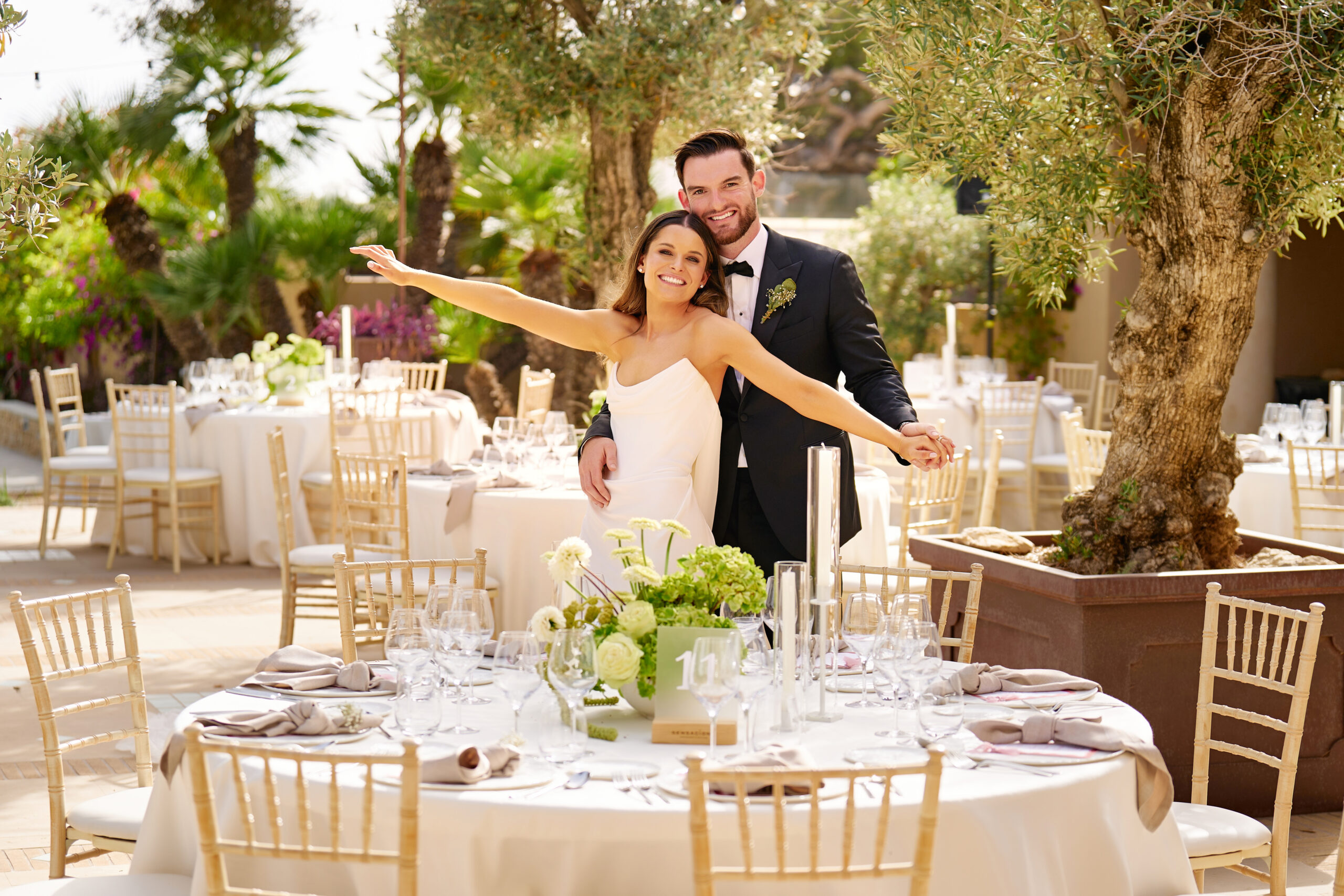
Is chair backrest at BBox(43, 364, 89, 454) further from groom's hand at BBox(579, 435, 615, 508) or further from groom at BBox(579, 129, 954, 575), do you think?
groom at BBox(579, 129, 954, 575)

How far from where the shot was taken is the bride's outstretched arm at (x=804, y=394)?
3203mm

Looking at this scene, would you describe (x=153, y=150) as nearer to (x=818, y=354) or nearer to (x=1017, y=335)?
(x=1017, y=335)

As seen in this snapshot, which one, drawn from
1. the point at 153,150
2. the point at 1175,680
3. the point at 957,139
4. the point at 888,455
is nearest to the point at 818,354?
the point at 957,139

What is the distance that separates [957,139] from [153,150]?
12.0m

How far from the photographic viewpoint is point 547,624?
2562 mm

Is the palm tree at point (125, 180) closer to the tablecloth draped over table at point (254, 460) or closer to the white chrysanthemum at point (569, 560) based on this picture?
the tablecloth draped over table at point (254, 460)

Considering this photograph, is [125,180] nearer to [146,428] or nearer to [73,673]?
[146,428]

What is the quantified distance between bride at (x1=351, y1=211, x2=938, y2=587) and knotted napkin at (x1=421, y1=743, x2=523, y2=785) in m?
1.28

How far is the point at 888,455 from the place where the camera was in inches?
299

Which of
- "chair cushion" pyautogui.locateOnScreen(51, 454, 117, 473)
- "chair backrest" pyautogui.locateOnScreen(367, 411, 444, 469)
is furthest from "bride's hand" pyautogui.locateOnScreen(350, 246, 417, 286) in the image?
"chair cushion" pyautogui.locateOnScreen(51, 454, 117, 473)

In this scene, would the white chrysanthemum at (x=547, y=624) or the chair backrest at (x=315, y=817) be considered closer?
the chair backrest at (x=315, y=817)

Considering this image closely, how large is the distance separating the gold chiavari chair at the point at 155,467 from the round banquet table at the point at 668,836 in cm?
686

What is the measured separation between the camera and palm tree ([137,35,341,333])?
1448 cm

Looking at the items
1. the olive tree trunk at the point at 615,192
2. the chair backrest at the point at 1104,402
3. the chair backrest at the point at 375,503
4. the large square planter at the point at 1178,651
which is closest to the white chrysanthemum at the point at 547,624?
the large square planter at the point at 1178,651
